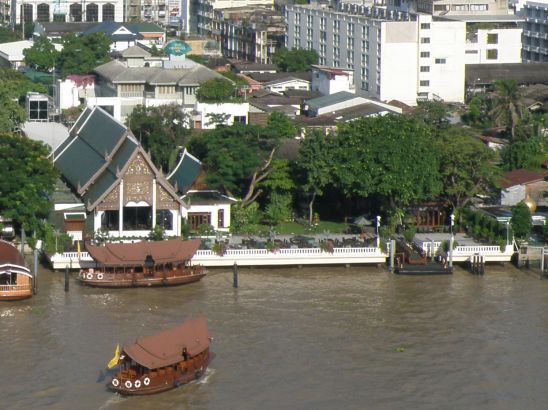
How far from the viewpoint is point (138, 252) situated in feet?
143

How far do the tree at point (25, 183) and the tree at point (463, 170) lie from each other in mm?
12368

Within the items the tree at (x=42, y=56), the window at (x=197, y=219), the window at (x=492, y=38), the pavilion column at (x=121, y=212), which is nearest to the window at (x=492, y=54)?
the window at (x=492, y=38)

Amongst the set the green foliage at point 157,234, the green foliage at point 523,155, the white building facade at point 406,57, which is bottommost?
the green foliage at point 157,234

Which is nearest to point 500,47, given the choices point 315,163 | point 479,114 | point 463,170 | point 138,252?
point 479,114

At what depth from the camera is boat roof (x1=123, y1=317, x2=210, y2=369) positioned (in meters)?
34.3

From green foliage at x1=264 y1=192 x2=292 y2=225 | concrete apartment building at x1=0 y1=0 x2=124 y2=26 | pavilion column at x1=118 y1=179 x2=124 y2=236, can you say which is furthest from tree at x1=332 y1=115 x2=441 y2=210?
concrete apartment building at x1=0 y1=0 x2=124 y2=26

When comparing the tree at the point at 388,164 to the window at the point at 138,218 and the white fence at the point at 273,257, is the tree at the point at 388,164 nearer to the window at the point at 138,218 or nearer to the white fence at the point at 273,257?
the white fence at the point at 273,257

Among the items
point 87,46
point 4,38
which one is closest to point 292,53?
point 87,46

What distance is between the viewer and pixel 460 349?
3812 centimetres

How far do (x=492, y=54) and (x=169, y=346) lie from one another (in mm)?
57873

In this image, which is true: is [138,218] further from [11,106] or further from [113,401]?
[113,401]

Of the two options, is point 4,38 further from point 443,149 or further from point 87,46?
point 443,149

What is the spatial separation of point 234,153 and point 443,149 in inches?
263

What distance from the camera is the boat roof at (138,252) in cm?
4331
